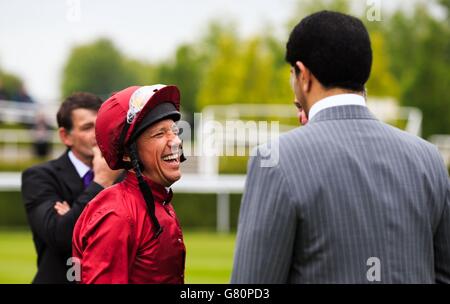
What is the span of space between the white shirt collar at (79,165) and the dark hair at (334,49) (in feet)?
8.18

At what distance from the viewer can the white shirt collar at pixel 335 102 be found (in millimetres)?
2859

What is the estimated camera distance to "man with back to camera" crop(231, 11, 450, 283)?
2.65 metres

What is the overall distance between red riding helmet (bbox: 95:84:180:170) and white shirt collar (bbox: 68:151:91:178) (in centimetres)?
156

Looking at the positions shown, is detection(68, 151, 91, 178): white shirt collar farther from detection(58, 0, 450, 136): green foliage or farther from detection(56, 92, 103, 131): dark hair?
detection(58, 0, 450, 136): green foliage

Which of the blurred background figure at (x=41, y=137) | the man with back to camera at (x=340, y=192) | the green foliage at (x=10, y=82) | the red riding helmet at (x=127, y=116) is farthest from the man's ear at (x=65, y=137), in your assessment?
the green foliage at (x=10, y=82)

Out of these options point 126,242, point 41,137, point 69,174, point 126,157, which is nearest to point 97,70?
point 41,137

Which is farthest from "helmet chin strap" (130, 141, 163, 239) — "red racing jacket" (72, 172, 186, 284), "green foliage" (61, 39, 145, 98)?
"green foliage" (61, 39, 145, 98)

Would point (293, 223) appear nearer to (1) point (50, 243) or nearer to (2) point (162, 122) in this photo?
(2) point (162, 122)

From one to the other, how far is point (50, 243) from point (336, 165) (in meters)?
2.35

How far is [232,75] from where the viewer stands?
42312mm

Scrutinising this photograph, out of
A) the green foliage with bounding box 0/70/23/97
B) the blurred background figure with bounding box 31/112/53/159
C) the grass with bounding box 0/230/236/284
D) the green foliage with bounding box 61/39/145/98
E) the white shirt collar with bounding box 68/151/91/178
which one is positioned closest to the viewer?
the white shirt collar with bounding box 68/151/91/178

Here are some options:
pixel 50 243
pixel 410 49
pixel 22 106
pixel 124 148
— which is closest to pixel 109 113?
pixel 124 148

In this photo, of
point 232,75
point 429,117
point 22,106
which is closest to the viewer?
point 429,117

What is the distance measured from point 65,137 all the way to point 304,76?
2.70m
